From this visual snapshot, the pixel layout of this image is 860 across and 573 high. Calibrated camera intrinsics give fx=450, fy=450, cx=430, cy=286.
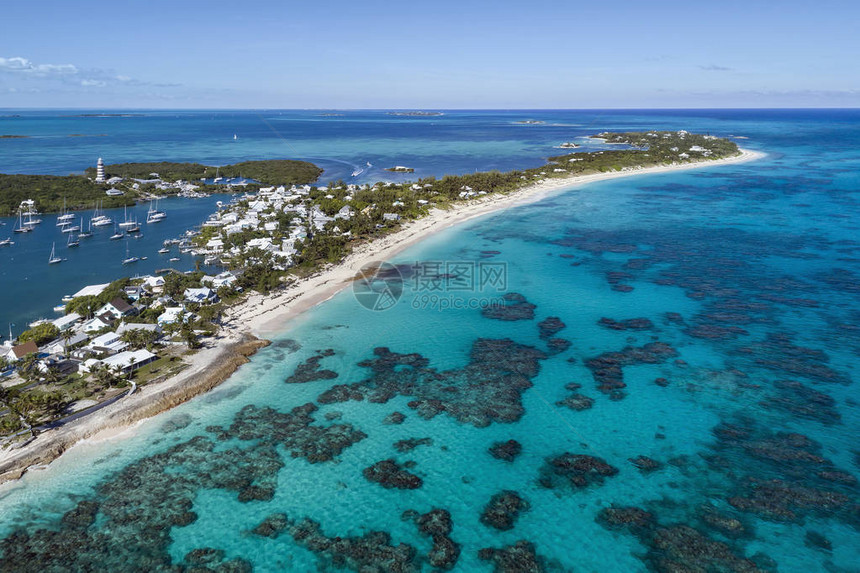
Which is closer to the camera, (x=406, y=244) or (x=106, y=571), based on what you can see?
(x=106, y=571)

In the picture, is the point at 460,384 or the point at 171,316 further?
the point at 171,316

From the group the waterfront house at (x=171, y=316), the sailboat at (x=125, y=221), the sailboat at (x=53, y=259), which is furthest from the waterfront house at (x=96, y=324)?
the sailboat at (x=125, y=221)

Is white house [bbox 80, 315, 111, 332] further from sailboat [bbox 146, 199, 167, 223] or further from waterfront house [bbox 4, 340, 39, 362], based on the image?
sailboat [bbox 146, 199, 167, 223]

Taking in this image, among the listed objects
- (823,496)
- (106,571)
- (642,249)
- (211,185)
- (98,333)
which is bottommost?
(106,571)

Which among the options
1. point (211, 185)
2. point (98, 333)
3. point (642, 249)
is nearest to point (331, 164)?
point (211, 185)

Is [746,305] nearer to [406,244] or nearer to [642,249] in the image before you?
[642,249]

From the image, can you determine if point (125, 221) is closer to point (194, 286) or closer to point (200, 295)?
point (194, 286)

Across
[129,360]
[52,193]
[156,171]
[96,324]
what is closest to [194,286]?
[96,324]
